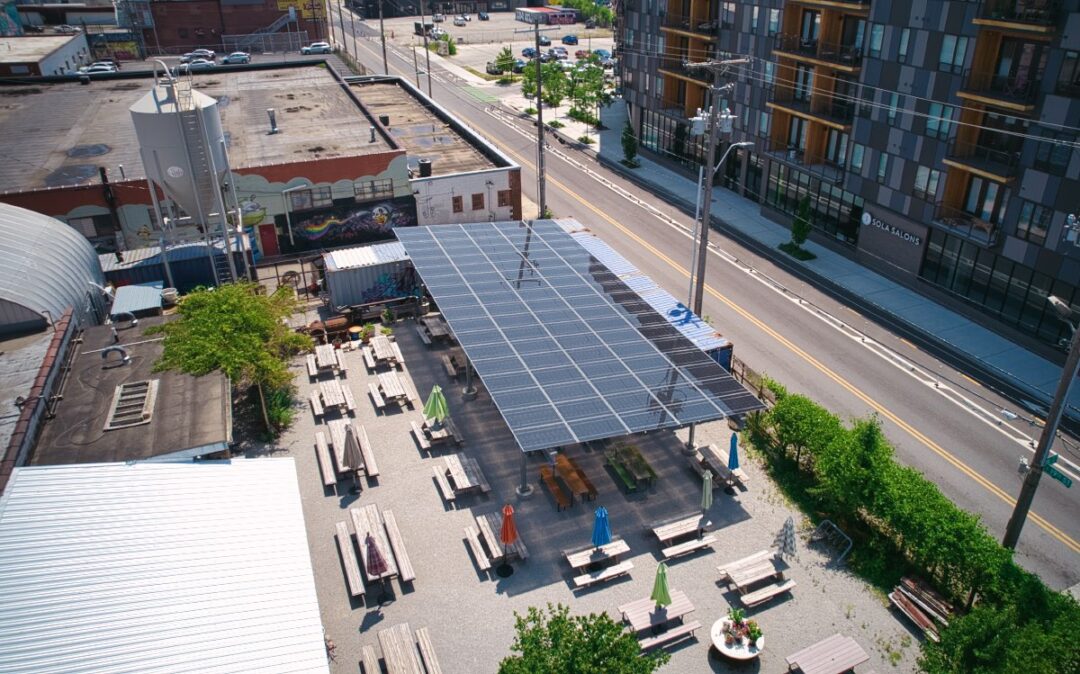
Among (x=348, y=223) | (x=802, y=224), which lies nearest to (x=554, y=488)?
(x=348, y=223)

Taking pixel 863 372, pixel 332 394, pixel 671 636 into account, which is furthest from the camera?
pixel 863 372

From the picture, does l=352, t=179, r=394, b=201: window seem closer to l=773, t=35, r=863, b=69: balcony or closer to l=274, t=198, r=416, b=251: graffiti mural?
l=274, t=198, r=416, b=251: graffiti mural

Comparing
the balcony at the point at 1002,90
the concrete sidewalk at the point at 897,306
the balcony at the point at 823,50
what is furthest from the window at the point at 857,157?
the balcony at the point at 1002,90

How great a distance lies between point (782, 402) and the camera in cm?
2736

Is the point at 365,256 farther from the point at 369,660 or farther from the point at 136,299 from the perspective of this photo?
the point at 369,660

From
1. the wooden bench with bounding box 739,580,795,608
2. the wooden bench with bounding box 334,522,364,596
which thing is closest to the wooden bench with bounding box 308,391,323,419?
the wooden bench with bounding box 334,522,364,596

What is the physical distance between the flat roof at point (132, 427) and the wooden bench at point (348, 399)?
6.33m

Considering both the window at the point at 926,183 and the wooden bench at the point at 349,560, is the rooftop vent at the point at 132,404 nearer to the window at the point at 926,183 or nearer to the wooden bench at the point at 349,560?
the wooden bench at the point at 349,560

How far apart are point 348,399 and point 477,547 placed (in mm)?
10470

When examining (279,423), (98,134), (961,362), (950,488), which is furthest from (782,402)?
(98,134)

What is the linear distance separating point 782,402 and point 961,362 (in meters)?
13.7

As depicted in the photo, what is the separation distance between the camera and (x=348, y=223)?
44656 millimetres

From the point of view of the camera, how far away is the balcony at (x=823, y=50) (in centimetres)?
4409

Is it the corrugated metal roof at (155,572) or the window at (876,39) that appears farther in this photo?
the window at (876,39)
